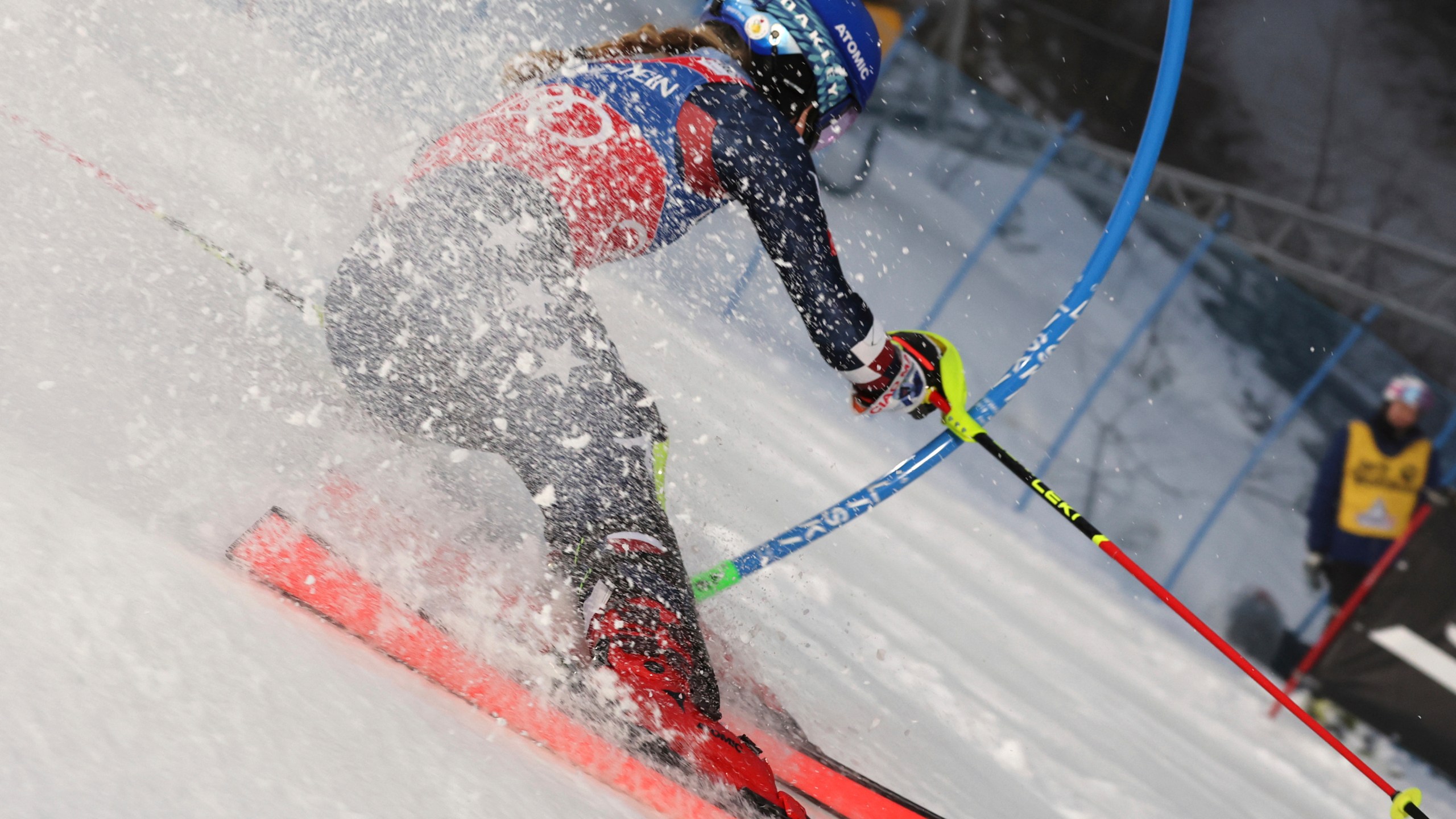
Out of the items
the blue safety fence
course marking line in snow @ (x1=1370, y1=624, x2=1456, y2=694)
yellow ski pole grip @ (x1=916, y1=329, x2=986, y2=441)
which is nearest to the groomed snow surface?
the blue safety fence

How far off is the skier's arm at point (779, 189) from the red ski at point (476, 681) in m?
Answer: 0.68

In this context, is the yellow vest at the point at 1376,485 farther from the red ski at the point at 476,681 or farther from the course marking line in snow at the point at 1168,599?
the red ski at the point at 476,681

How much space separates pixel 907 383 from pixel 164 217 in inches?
73.6

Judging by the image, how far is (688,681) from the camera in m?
1.36

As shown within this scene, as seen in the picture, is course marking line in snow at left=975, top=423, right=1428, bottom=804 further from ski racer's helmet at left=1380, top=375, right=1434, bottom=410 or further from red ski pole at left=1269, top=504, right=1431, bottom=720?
ski racer's helmet at left=1380, top=375, right=1434, bottom=410

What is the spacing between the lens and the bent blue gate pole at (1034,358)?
174 cm

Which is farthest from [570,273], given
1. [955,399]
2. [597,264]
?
[955,399]

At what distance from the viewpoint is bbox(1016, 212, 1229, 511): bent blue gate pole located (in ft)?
15.2

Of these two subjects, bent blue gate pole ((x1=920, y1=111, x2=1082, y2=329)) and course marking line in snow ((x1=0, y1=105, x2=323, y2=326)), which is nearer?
course marking line in snow ((x1=0, y1=105, x2=323, y2=326))

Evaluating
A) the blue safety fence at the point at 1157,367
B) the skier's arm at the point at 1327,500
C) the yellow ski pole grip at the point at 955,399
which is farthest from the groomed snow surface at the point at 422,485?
the yellow ski pole grip at the point at 955,399

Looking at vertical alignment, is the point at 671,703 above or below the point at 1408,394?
below

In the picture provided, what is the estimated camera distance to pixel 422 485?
167 cm

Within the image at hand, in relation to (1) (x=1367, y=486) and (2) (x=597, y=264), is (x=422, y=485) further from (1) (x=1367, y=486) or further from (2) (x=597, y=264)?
(1) (x=1367, y=486)

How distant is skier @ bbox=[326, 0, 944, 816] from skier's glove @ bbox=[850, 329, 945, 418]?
0.08 meters
